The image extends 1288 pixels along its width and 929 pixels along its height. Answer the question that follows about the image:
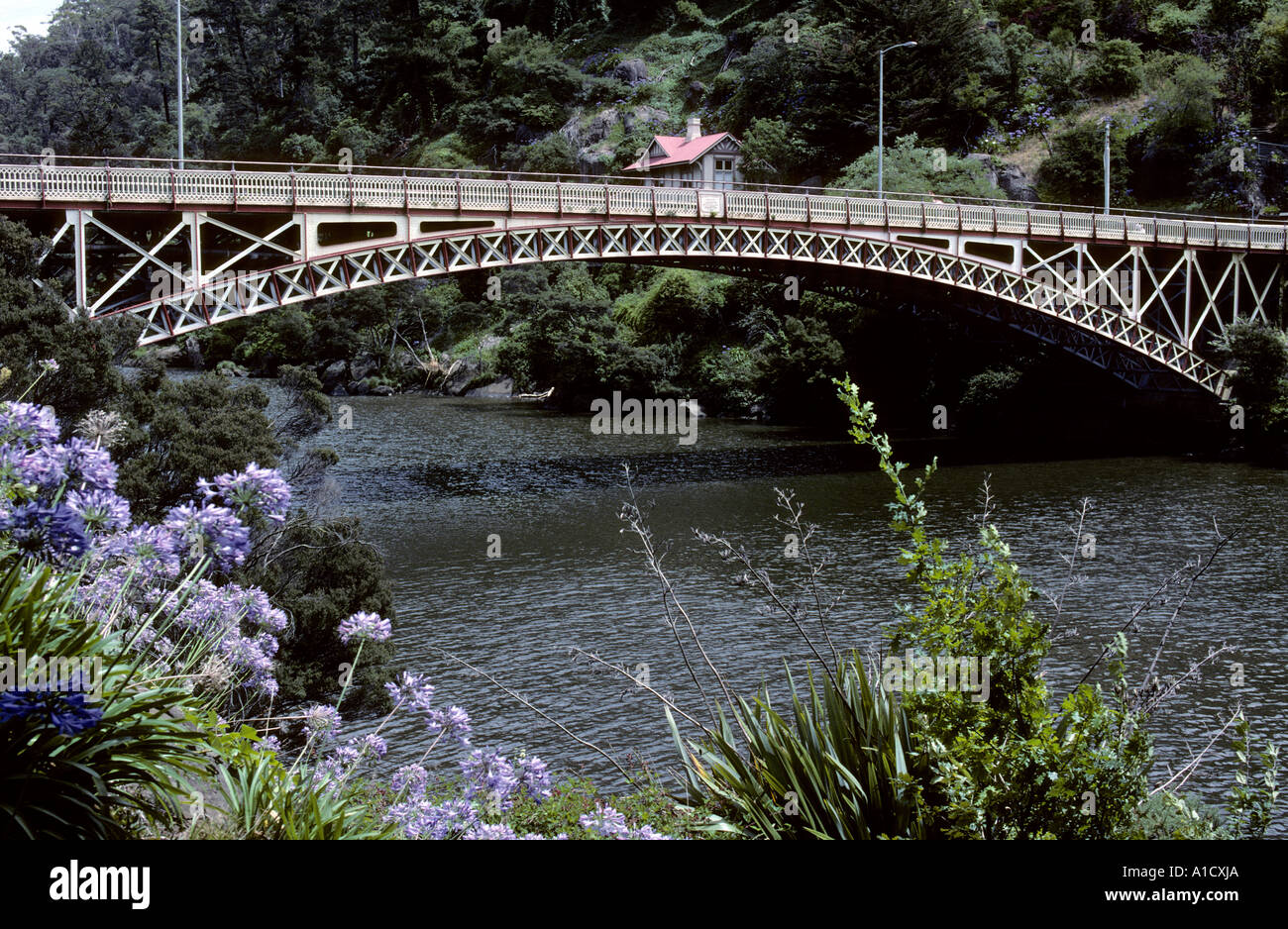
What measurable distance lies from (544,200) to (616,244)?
2.80 meters

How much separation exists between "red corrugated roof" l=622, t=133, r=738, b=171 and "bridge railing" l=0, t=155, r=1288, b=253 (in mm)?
34041

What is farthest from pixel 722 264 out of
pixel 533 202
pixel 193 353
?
pixel 193 353

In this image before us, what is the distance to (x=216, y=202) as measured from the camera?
100ft

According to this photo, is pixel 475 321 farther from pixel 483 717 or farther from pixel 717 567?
pixel 483 717

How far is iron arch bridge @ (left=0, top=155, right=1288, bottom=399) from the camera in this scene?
2975 centimetres

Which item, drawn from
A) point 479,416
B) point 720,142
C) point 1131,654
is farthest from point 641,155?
point 1131,654

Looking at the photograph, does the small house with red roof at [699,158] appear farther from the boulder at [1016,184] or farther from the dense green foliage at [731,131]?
the boulder at [1016,184]

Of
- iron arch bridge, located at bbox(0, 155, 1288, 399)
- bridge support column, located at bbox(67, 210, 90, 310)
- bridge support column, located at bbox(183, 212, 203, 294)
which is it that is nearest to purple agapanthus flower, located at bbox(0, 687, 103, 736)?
iron arch bridge, located at bbox(0, 155, 1288, 399)

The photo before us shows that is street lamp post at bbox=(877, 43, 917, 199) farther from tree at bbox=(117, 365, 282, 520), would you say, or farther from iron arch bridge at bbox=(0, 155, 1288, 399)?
tree at bbox=(117, 365, 282, 520)

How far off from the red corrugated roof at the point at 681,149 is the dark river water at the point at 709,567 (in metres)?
34.0

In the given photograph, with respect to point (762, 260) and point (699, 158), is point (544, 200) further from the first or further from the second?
point (699, 158)

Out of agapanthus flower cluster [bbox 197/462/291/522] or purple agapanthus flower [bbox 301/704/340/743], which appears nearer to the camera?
agapanthus flower cluster [bbox 197/462/291/522]
